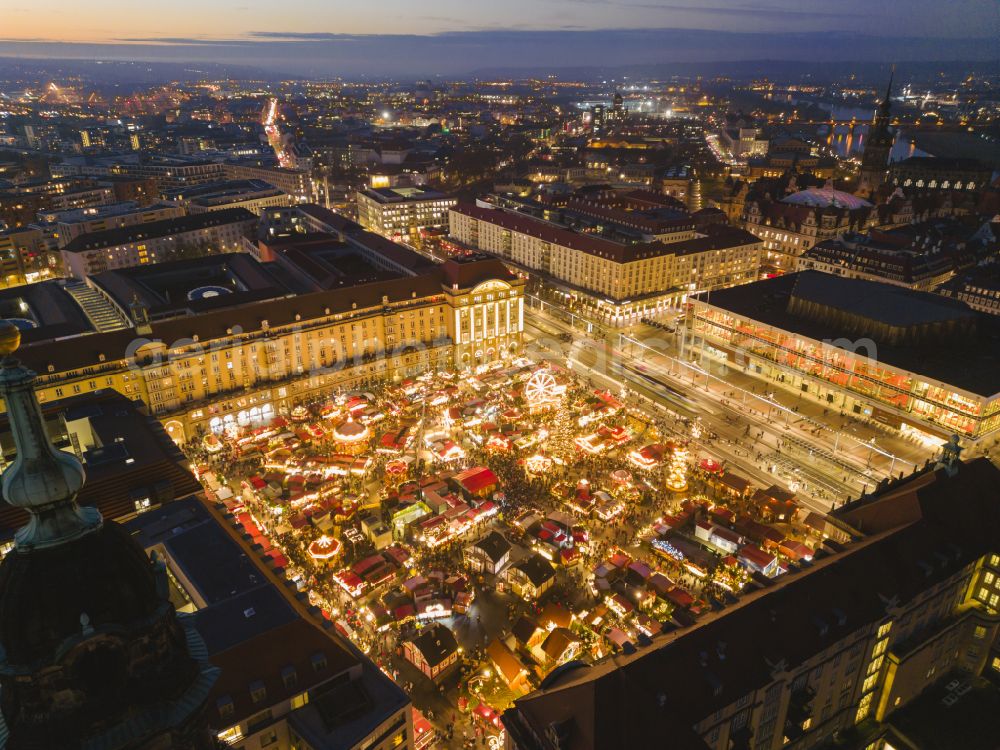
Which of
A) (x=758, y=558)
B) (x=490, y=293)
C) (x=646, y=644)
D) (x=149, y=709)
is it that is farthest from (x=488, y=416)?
(x=149, y=709)

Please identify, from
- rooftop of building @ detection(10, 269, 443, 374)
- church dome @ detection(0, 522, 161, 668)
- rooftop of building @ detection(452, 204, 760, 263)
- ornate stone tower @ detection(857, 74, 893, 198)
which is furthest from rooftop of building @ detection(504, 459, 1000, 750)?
ornate stone tower @ detection(857, 74, 893, 198)

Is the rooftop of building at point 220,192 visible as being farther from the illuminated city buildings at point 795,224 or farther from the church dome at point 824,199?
the church dome at point 824,199

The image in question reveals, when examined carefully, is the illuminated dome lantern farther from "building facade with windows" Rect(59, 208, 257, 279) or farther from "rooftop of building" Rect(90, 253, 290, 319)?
"building facade with windows" Rect(59, 208, 257, 279)

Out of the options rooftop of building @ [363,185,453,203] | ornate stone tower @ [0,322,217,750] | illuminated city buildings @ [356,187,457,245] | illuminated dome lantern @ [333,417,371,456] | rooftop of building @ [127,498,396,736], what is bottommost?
illuminated dome lantern @ [333,417,371,456]

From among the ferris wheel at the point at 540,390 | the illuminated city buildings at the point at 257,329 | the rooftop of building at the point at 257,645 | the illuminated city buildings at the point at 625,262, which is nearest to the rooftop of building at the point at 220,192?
the illuminated city buildings at the point at 257,329

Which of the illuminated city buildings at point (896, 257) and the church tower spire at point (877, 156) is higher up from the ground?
the church tower spire at point (877, 156)

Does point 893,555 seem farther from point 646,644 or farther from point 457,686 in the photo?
point 457,686
